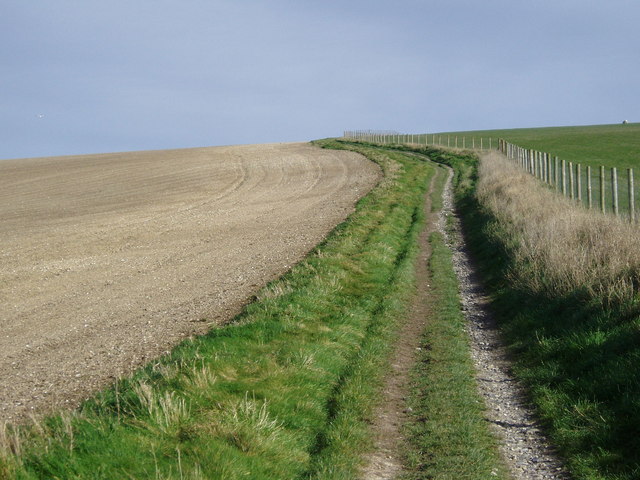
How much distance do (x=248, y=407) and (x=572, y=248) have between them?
8.80m

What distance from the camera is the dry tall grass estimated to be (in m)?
10.5

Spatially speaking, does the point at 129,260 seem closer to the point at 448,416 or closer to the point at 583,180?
the point at 448,416

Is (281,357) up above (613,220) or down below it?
below

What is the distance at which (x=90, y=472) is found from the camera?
17.0 feet

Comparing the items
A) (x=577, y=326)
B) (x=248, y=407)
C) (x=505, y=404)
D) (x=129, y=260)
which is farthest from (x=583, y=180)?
(x=248, y=407)

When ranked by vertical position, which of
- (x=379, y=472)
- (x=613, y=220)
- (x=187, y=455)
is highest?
(x=613, y=220)

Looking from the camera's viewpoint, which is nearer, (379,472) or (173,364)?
(379,472)

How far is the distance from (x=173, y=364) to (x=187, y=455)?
2600 millimetres

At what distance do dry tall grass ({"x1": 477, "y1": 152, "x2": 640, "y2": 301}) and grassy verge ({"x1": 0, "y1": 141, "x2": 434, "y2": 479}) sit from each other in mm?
2984

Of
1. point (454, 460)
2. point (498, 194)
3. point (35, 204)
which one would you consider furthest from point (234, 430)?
point (35, 204)

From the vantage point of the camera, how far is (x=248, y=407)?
21.5ft

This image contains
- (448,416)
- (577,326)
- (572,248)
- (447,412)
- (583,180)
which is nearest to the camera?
(448,416)

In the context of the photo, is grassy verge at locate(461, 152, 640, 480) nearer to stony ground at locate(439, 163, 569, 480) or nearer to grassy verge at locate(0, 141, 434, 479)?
stony ground at locate(439, 163, 569, 480)

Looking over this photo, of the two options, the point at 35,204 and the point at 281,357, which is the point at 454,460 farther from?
the point at 35,204
